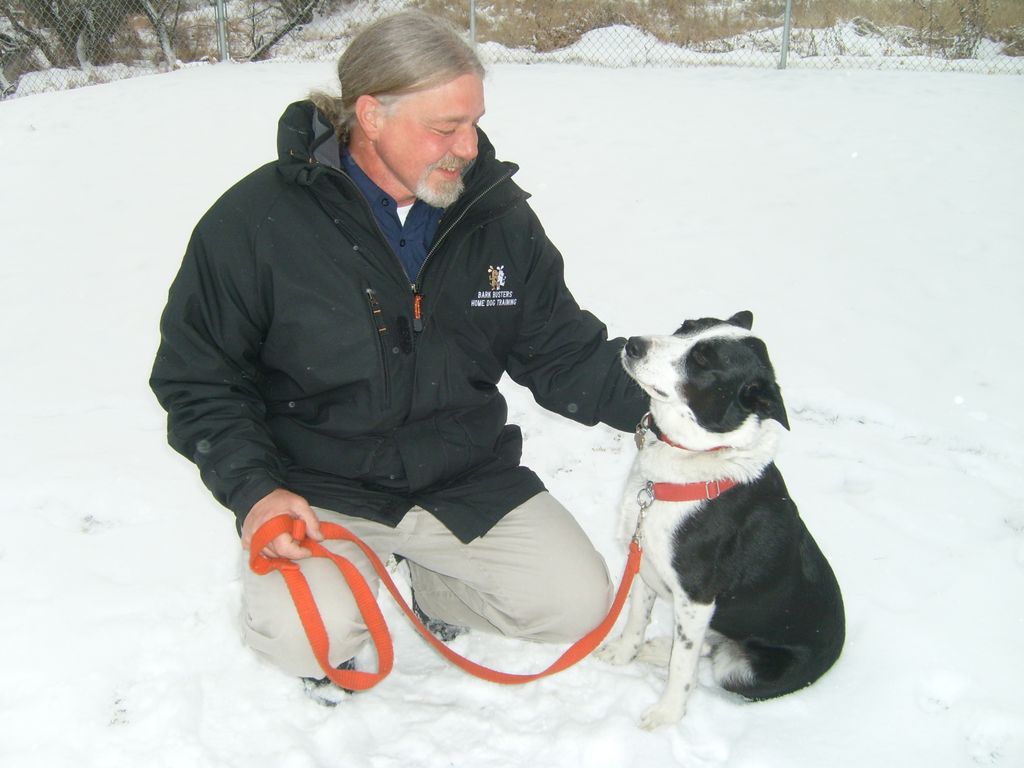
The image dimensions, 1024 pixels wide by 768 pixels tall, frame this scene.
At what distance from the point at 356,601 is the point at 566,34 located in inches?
438

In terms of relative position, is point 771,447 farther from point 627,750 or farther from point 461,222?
point 461,222

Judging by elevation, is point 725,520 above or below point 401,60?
below

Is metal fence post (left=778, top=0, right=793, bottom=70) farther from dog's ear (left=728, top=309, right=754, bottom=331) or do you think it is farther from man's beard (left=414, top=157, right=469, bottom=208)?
man's beard (left=414, top=157, right=469, bottom=208)

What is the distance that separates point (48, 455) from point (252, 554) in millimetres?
2016

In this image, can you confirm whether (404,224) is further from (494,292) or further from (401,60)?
(401,60)

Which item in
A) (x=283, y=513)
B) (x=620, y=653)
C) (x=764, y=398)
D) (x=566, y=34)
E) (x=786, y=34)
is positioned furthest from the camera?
(x=566, y=34)

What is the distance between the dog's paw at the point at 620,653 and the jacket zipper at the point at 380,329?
1.11m

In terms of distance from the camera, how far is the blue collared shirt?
2492mm

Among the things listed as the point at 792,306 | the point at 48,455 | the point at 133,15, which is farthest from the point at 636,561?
the point at 133,15

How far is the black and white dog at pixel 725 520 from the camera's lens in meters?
2.30

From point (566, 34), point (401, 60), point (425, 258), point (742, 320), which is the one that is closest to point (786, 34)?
point (566, 34)

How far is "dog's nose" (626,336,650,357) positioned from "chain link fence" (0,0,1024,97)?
8.22 metres

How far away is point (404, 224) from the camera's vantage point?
8.35ft

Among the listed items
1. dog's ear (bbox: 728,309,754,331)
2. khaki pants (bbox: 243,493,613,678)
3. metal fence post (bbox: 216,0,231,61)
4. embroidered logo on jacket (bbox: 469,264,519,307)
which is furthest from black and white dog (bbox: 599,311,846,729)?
metal fence post (bbox: 216,0,231,61)
